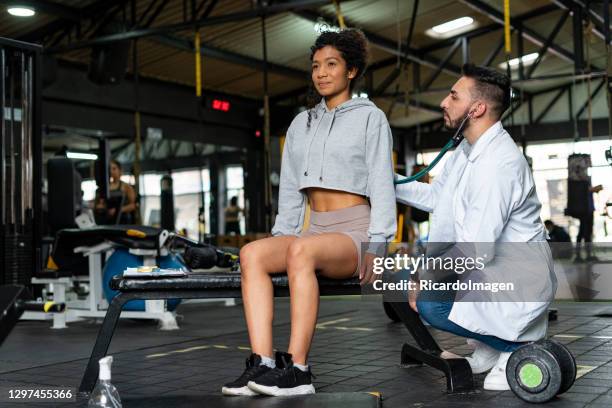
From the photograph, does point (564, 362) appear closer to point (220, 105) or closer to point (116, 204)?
point (116, 204)

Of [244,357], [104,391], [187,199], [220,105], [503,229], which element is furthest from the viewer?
[187,199]

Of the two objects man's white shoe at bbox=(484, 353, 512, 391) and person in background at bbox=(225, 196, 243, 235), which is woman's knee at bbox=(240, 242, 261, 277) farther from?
person in background at bbox=(225, 196, 243, 235)

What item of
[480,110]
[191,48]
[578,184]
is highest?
[191,48]

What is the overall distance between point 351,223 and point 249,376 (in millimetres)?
611

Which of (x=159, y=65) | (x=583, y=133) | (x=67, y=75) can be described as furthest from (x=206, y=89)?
(x=583, y=133)

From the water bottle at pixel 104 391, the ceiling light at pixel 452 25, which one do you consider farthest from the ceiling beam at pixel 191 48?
the water bottle at pixel 104 391

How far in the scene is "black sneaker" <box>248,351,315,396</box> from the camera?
2221 mm

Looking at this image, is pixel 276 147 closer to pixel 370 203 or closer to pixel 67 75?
pixel 67 75

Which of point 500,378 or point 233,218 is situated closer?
point 500,378

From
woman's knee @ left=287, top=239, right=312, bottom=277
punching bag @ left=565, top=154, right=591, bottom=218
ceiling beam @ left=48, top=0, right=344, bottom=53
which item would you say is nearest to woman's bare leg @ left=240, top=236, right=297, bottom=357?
woman's knee @ left=287, top=239, right=312, bottom=277

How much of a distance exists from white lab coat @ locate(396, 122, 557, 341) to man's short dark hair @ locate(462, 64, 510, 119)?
85 mm

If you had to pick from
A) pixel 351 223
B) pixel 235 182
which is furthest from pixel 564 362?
pixel 235 182

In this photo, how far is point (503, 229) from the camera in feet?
7.67

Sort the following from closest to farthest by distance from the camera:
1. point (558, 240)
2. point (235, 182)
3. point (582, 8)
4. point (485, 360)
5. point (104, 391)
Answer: point (104, 391) < point (485, 360) < point (582, 8) < point (558, 240) < point (235, 182)
